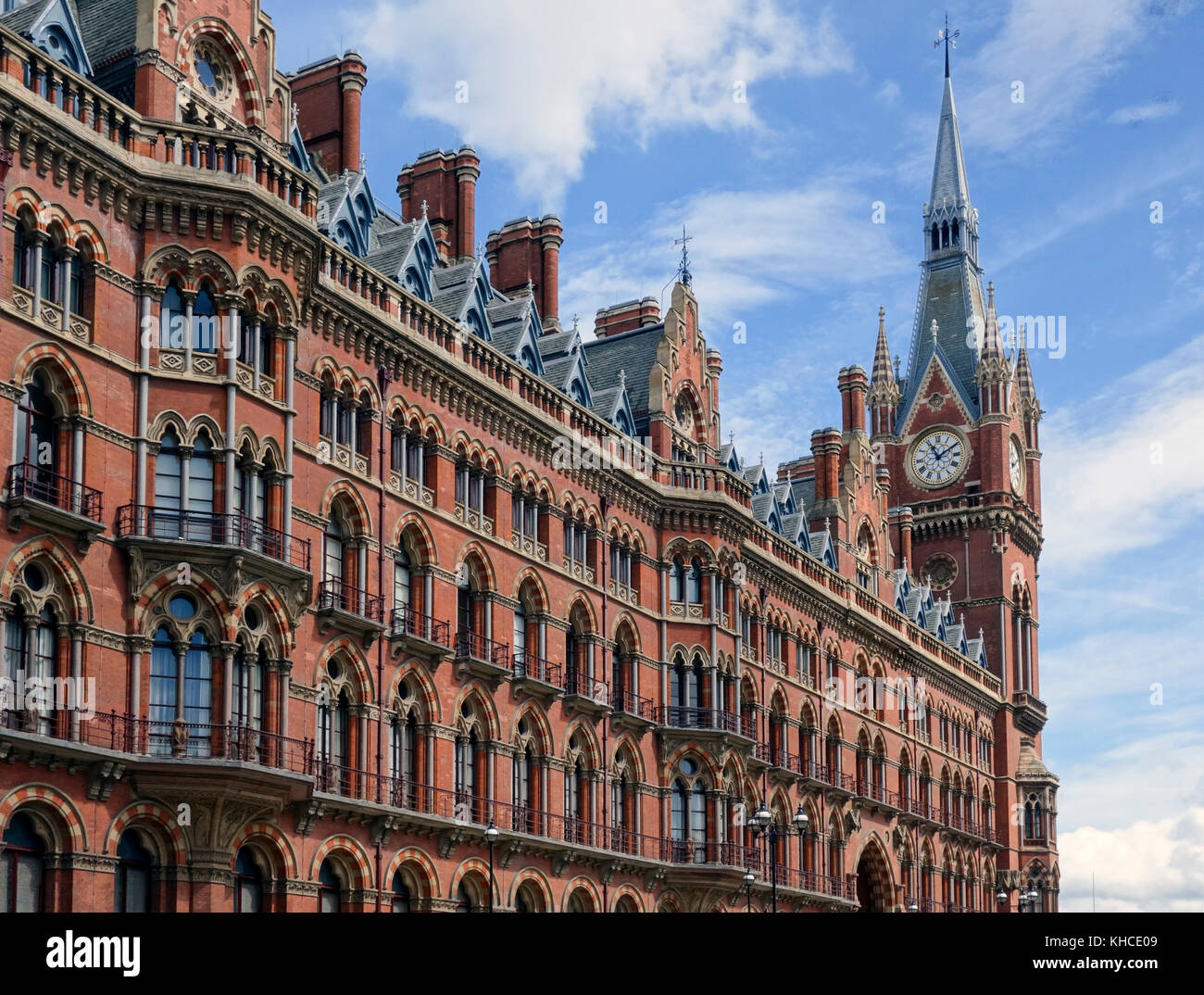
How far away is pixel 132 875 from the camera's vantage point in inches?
1500

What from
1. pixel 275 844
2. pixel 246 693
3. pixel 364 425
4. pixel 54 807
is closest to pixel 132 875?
pixel 54 807

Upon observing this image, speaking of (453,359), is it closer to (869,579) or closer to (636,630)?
(636,630)

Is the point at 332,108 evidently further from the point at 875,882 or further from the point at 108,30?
the point at 875,882

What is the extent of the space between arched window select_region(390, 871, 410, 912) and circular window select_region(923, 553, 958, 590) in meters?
67.4

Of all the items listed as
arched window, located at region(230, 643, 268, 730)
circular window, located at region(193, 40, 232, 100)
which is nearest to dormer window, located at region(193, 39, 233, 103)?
circular window, located at region(193, 40, 232, 100)

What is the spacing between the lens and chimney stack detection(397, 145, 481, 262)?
63.3 meters

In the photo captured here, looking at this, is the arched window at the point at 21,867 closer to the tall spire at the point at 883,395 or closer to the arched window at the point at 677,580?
the arched window at the point at 677,580

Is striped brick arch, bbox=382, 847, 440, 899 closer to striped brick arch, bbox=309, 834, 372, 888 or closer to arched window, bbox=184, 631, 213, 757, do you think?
striped brick arch, bbox=309, 834, 372, 888

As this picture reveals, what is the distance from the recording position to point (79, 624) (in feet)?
123

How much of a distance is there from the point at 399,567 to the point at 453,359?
253 inches

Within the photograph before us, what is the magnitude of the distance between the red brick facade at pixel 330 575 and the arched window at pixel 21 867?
0.35 feet

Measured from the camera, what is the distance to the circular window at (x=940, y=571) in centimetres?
11019

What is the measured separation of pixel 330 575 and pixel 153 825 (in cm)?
940
